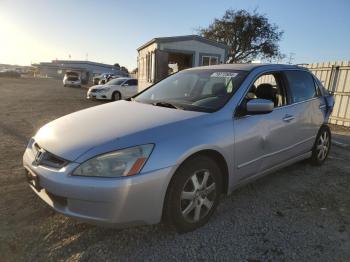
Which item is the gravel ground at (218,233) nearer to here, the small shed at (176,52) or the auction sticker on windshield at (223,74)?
the auction sticker on windshield at (223,74)

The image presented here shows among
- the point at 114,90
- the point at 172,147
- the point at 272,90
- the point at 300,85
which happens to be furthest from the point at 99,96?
the point at 172,147

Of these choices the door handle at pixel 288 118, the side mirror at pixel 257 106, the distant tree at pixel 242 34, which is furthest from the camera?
the distant tree at pixel 242 34

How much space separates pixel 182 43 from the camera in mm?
16422

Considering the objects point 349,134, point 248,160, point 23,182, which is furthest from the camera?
point 349,134

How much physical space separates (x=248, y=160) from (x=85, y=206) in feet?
5.92

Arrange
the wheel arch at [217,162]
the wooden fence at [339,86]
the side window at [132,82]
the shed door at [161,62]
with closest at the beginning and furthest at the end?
the wheel arch at [217,162]
the wooden fence at [339,86]
the shed door at [161,62]
the side window at [132,82]

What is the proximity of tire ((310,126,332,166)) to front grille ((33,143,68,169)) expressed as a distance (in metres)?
3.92

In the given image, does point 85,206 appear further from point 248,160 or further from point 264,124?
point 264,124

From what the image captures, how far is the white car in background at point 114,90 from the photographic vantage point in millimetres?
17078

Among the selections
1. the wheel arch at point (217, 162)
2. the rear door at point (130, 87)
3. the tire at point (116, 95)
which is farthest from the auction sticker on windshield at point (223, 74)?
the rear door at point (130, 87)

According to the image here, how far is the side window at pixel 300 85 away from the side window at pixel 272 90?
0.18 m

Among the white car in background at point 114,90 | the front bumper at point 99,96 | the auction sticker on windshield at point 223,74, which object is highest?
the auction sticker on windshield at point 223,74

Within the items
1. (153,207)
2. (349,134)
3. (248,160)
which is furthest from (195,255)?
(349,134)

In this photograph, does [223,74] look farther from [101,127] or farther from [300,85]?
[101,127]
